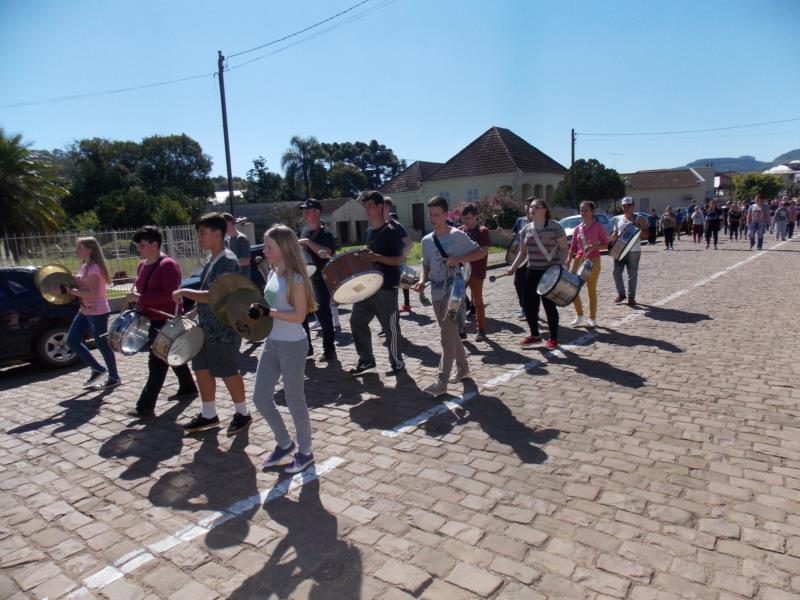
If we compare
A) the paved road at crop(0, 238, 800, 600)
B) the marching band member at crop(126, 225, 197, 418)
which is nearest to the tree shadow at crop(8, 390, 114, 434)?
the paved road at crop(0, 238, 800, 600)

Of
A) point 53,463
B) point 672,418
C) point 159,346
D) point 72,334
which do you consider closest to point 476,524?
point 672,418

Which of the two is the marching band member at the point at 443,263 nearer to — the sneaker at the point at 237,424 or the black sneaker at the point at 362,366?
the black sneaker at the point at 362,366

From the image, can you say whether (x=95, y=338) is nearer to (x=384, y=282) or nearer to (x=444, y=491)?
(x=384, y=282)

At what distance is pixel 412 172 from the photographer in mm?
48156

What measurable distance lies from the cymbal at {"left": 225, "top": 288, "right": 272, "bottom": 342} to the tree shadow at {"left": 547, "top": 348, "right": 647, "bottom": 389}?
3.89m

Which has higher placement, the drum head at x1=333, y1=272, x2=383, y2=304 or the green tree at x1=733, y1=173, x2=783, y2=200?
the green tree at x1=733, y1=173, x2=783, y2=200

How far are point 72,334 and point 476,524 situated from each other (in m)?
5.75

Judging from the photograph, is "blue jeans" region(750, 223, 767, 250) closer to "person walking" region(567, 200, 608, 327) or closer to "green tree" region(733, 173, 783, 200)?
"person walking" region(567, 200, 608, 327)

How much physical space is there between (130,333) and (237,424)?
1504mm

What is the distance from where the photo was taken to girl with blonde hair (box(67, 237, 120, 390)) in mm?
6337

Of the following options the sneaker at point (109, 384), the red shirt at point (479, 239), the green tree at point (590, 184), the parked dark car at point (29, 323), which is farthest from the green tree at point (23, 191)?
the green tree at point (590, 184)

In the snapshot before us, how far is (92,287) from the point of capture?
6344 millimetres

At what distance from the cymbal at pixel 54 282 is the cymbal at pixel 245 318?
12.0 ft

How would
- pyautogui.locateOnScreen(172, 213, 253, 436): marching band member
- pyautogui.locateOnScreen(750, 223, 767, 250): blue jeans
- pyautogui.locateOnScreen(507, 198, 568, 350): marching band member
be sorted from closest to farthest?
1. pyautogui.locateOnScreen(172, 213, 253, 436): marching band member
2. pyautogui.locateOnScreen(507, 198, 568, 350): marching band member
3. pyautogui.locateOnScreen(750, 223, 767, 250): blue jeans
